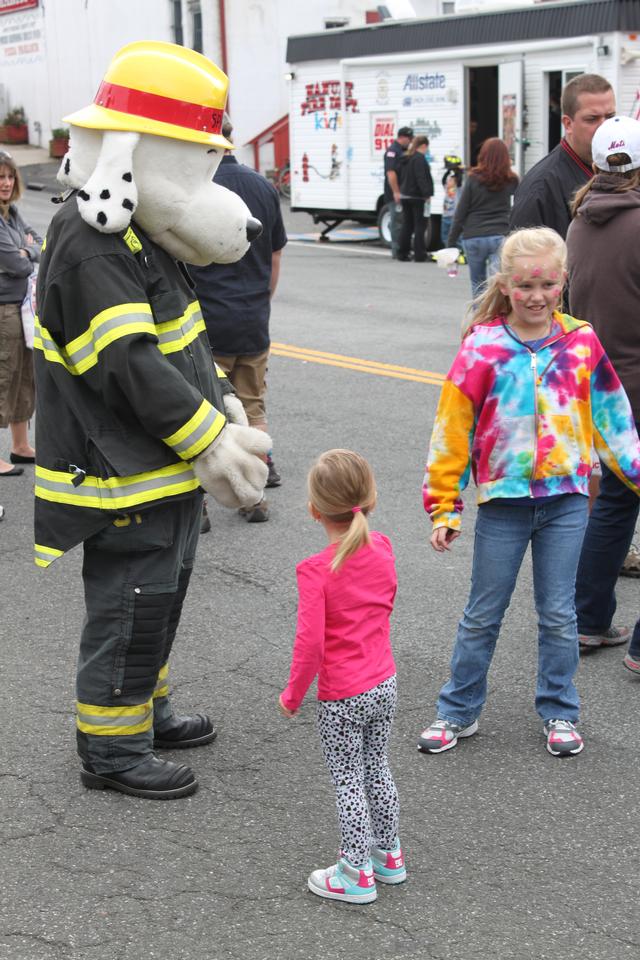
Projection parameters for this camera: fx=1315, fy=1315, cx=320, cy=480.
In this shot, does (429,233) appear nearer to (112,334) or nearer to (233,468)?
(233,468)

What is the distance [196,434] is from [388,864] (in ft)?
4.19

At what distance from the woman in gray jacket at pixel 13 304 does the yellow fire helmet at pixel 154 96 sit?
3.75m

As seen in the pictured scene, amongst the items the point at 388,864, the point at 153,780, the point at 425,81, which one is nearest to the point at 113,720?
the point at 153,780

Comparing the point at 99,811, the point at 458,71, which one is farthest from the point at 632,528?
the point at 458,71

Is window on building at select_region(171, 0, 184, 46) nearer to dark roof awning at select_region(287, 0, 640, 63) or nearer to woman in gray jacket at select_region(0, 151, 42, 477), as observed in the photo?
dark roof awning at select_region(287, 0, 640, 63)

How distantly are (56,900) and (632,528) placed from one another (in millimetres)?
2642

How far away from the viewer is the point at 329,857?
3.61 m

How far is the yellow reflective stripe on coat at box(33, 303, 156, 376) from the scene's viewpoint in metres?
3.57

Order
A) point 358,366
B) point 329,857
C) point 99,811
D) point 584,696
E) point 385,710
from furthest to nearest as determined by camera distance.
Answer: point 358,366 < point 584,696 < point 99,811 < point 329,857 < point 385,710

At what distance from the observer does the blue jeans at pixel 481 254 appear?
1246 centimetres

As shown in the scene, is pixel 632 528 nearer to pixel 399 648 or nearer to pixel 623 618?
pixel 623 618

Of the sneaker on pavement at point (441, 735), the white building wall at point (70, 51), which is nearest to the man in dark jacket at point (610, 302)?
the sneaker on pavement at point (441, 735)

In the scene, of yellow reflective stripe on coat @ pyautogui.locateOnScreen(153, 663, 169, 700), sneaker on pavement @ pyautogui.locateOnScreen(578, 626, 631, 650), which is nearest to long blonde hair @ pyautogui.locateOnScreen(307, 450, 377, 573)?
yellow reflective stripe on coat @ pyautogui.locateOnScreen(153, 663, 169, 700)

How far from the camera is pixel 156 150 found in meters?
3.69
